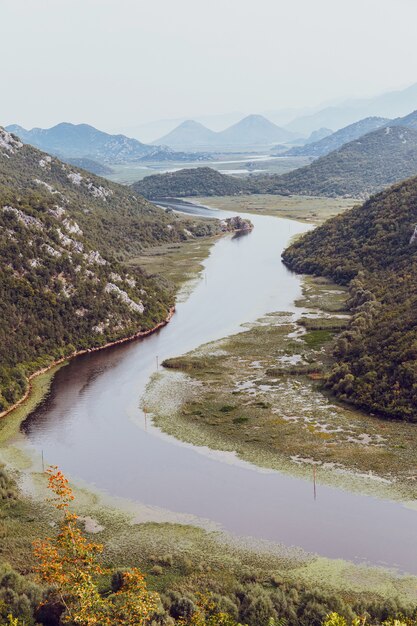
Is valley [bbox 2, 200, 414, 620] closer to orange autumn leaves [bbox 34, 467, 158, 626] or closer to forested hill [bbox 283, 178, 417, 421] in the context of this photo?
forested hill [bbox 283, 178, 417, 421]

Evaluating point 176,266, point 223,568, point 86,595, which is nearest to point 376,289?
point 176,266

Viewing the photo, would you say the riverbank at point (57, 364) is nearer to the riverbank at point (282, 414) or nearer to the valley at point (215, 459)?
the valley at point (215, 459)

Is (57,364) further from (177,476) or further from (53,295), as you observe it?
(177,476)

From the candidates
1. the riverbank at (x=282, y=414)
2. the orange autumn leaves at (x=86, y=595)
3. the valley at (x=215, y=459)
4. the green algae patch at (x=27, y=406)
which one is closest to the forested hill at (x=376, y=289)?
the riverbank at (x=282, y=414)

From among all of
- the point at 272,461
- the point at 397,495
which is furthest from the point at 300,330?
the point at 397,495

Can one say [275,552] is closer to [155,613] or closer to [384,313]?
[155,613]

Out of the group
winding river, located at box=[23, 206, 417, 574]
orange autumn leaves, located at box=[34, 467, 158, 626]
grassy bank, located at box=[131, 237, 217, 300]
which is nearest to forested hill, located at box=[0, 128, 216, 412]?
winding river, located at box=[23, 206, 417, 574]
